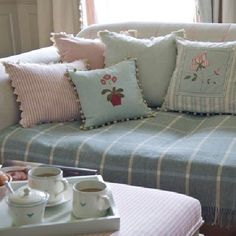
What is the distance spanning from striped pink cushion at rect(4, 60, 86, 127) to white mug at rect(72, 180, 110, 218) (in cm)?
98

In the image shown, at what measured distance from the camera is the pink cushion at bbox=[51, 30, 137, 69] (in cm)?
246

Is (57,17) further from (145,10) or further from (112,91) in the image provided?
(112,91)

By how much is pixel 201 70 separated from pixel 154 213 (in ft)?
3.46

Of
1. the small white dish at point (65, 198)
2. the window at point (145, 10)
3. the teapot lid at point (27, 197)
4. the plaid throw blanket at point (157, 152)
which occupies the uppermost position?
the window at point (145, 10)

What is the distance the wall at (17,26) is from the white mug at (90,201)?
115 inches

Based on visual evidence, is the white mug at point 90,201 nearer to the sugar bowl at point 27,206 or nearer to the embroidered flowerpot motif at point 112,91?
the sugar bowl at point 27,206

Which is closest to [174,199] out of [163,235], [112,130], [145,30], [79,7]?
[163,235]

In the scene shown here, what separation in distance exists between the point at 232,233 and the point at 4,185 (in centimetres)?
86

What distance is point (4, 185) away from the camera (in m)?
1.40

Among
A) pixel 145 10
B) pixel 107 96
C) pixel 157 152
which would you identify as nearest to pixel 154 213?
pixel 157 152

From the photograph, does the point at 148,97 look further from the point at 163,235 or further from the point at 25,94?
the point at 163,235

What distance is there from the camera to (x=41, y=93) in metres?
2.22

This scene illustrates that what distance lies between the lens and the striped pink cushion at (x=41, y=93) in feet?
7.27

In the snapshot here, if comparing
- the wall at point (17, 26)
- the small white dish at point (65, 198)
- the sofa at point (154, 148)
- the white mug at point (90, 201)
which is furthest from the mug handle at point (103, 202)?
the wall at point (17, 26)
